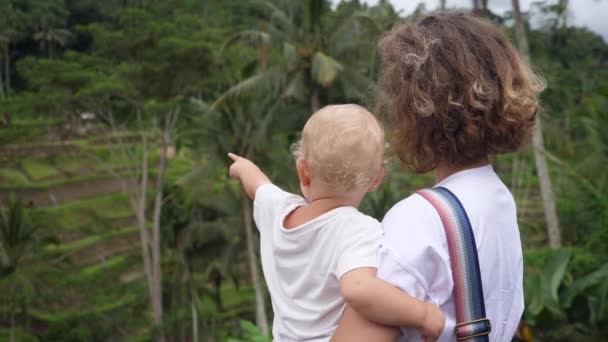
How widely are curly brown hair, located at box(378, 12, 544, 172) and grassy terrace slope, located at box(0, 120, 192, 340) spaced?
15293mm

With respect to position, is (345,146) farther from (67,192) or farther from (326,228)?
(67,192)

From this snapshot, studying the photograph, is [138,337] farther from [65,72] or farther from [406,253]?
[406,253]

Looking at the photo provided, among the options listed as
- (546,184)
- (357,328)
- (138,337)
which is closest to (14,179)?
(138,337)

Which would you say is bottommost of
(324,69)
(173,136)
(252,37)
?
(173,136)

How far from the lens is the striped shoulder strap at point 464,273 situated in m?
0.97

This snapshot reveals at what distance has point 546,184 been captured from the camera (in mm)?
16594

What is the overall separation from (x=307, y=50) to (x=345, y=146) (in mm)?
15371

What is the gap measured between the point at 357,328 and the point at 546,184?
54.7 ft

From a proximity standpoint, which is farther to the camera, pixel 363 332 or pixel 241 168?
pixel 241 168

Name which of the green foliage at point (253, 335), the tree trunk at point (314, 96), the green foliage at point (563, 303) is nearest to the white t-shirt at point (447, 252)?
the green foliage at point (253, 335)

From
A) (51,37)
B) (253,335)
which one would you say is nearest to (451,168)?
(253,335)

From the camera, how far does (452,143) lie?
3.48ft

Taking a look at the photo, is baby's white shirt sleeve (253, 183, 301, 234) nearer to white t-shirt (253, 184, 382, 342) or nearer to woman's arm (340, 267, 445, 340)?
white t-shirt (253, 184, 382, 342)

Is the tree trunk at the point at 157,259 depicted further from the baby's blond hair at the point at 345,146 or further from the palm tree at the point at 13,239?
the baby's blond hair at the point at 345,146
